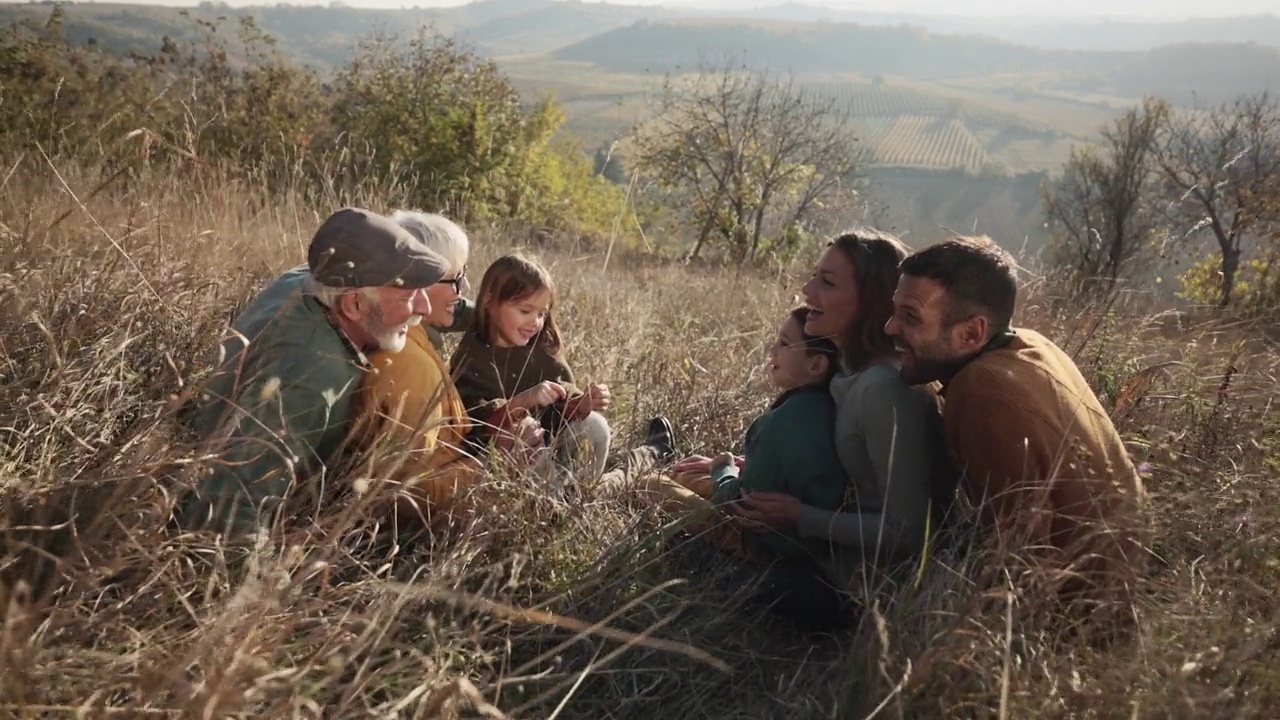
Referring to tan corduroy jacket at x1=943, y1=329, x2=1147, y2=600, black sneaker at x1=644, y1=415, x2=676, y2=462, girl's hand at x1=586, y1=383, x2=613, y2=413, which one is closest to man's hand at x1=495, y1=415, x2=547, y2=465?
A: girl's hand at x1=586, y1=383, x2=613, y2=413

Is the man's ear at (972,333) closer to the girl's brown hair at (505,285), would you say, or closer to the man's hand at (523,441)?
the man's hand at (523,441)

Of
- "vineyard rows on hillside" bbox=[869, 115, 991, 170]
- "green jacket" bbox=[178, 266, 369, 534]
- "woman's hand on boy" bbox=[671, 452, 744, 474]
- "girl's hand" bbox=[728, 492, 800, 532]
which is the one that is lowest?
"vineyard rows on hillside" bbox=[869, 115, 991, 170]

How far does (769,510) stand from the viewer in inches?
99.4

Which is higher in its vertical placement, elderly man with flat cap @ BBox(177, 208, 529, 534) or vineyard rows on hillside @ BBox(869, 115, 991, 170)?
elderly man with flat cap @ BBox(177, 208, 529, 534)

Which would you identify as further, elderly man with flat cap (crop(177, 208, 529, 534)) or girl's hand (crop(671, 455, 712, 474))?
girl's hand (crop(671, 455, 712, 474))

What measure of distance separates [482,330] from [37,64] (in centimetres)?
850

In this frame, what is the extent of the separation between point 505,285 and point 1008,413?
6.09ft

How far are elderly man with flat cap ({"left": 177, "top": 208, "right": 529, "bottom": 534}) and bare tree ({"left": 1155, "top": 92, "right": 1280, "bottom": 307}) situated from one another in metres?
23.0

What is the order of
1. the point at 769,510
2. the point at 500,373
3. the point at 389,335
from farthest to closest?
the point at 500,373
the point at 769,510
the point at 389,335

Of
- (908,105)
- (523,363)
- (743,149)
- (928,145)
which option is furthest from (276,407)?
(908,105)

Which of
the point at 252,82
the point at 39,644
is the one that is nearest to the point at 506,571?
the point at 39,644

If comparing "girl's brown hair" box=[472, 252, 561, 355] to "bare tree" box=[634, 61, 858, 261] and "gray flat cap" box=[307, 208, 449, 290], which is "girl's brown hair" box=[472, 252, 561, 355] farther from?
"bare tree" box=[634, 61, 858, 261]

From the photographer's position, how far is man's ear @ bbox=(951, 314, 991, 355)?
2.30 meters

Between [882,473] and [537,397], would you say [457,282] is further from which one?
[882,473]
